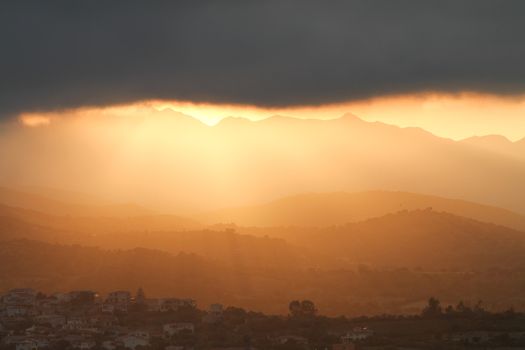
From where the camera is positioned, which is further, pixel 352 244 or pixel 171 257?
pixel 352 244

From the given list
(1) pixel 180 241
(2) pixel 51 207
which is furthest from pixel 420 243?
(2) pixel 51 207

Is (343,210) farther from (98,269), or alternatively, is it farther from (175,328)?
(175,328)

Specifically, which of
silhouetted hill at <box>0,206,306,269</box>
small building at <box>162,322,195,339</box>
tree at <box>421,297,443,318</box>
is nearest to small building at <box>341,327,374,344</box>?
tree at <box>421,297,443,318</box>

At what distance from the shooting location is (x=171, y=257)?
324 ft

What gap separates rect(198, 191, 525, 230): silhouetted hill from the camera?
552 feet

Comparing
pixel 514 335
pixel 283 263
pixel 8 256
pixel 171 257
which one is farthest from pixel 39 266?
pixel 514 335

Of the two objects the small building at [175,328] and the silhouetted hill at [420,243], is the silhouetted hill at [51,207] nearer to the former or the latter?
the silhouetted hill at [420,243]

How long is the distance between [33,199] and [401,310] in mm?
115615

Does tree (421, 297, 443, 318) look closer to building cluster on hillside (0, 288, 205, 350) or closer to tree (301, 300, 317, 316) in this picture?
tree (301, 300, 317, 316)

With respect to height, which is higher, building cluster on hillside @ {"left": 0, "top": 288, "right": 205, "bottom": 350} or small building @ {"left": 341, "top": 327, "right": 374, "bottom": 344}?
building cluster on hillside @ {"left": 0, "top": 288, "right": 205, "bottom": 350}

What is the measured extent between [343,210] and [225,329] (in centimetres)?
11968

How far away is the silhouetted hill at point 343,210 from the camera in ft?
552

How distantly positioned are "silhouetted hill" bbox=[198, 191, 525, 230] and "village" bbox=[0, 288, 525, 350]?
97110mm

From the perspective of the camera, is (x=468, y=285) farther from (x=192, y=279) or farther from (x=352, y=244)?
(x=352, y=244)
